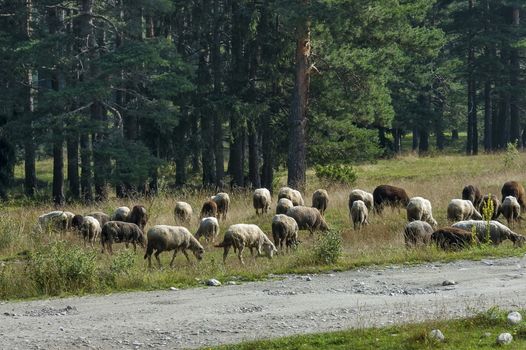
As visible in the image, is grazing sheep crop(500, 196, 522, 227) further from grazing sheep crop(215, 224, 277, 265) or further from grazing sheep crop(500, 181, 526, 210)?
grazing sheep crop(215, 224, 277, 265)

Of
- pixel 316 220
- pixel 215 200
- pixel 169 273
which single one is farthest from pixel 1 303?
pixel 215 200

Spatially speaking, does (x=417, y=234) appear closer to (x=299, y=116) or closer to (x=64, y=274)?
(x=64, y=274)

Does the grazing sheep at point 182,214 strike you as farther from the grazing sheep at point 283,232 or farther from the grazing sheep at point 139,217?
the grazing sheep at point 283,232

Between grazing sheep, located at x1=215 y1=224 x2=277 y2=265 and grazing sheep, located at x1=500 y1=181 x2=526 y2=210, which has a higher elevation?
grazing sheep, located at x1=500 y1=181 x2=526 y2=210

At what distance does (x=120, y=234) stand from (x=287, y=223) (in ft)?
14.5

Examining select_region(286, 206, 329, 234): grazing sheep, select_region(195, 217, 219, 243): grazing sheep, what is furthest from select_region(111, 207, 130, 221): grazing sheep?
select_region(286, 206, 329, 234): grazing sheep

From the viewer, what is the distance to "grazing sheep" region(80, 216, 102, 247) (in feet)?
84.2

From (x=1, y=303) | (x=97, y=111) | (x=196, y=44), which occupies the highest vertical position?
(x=196, y=44)

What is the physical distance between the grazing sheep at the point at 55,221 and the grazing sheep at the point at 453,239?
11147 millimetres

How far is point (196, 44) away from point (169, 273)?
108ft

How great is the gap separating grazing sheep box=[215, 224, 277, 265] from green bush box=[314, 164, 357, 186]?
661 inches

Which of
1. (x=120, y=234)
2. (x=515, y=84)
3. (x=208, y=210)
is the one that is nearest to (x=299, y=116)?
(x=208, y=210)

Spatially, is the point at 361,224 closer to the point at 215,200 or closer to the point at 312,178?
the point at 215,200

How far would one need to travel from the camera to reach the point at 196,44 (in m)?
50.7
